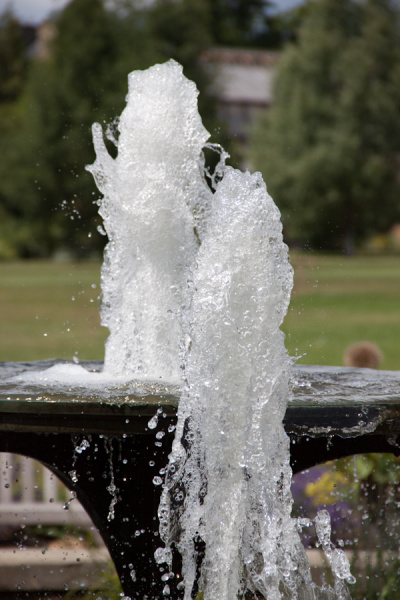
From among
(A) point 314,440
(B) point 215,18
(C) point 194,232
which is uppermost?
(B) point 215,18

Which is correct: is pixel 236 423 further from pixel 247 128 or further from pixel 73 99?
pixel 247 128

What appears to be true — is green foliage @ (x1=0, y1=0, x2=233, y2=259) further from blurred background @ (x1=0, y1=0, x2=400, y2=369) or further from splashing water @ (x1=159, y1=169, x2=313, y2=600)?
splashing water @ (x1=159, y1=169, x2=313, y2=600)

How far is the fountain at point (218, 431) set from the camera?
243 centimetres

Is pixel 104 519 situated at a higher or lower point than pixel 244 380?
lower

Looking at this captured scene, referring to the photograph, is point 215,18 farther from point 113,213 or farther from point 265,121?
point 113,213

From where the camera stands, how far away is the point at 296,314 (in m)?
13.6

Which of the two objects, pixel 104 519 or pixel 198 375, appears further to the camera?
pixel 104 519

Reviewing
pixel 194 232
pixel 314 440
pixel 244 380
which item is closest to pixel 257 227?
pixel 244 380

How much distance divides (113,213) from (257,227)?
3.58 feet

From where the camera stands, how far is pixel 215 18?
168ft

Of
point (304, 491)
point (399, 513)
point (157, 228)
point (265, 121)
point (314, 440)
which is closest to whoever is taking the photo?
point (314, 440)

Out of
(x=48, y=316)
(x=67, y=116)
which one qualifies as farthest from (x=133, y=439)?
(x=67, y=116)

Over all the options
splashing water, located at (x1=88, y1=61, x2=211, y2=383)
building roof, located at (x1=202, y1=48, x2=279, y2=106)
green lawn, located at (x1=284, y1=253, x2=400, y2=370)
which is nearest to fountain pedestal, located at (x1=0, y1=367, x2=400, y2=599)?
splashing water, located at (x1=88, y1=61, x2=211, y2=383)

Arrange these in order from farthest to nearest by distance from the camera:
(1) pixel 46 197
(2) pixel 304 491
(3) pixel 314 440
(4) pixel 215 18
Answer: (4) pixel 215 18
(1) pixel 46 197
(2) pixel 304 491
(3) pixel 314 440
